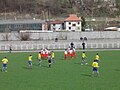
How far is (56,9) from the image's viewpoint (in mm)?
120938

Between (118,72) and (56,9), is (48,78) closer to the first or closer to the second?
(118,72)

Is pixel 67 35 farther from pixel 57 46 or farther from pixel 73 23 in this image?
pixel 73 23

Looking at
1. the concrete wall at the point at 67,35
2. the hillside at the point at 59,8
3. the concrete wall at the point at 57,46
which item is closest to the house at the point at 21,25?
the concrete wall at the point at 67,35

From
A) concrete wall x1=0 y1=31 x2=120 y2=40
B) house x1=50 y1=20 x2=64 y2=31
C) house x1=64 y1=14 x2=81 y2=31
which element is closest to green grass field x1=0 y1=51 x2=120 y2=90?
concrete wall x1=0 y1=31 x2=120 y2=40

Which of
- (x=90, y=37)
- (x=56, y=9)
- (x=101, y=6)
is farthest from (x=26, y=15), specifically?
(x=90, y=37)

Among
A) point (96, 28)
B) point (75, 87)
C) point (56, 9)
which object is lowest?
point (75, 87)

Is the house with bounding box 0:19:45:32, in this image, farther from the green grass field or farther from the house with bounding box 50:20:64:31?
the green grass field

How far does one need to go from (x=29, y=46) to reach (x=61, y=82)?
31.3m

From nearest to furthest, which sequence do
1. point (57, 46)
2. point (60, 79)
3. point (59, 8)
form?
point (60, 79)
point (57, 46)
point (59, 8)

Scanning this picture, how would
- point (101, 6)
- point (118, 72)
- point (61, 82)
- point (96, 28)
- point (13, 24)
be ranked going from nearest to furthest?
point (61, 82), point (118, 72), point (13, 24), point (96, 28), point (101, 6)

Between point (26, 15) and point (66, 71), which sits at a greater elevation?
point (26, 15)

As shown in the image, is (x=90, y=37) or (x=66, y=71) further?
(x=90, y=37)

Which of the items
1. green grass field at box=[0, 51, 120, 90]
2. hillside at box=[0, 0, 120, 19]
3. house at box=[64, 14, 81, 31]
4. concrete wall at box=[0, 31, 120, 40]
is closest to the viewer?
green grass field at box=[0, 51, 120, 90]

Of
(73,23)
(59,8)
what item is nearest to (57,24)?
Answer: (73,23)
